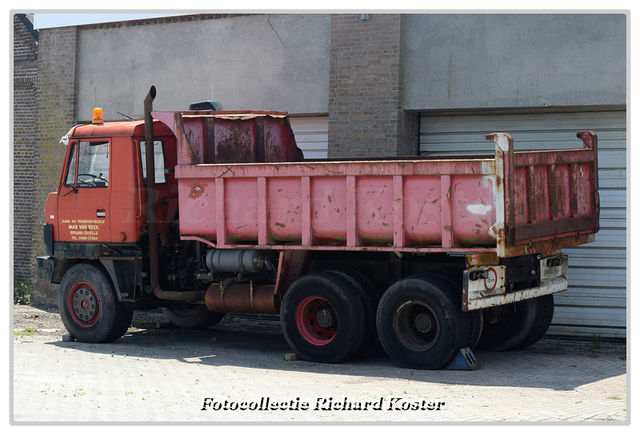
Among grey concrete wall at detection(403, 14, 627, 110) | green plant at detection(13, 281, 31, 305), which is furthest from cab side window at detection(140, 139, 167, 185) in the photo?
green plant at detection(13, 281, 31, 305)

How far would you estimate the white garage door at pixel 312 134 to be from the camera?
45.3 ft

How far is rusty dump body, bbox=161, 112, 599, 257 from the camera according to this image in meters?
8.48

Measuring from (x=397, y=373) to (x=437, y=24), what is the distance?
6185 mm

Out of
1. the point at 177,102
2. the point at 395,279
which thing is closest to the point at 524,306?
the point at 395,279

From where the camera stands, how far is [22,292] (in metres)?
16.8

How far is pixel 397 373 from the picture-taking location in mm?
8867

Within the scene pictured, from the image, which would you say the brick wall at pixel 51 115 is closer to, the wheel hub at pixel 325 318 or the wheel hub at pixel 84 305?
the wheel hub at pixel 84 305

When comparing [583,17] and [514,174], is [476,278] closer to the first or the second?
[514,174]

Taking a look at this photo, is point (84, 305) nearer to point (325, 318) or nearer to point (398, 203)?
point (325, 318)

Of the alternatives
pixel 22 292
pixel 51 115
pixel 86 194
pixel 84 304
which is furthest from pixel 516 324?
pixel 22 292

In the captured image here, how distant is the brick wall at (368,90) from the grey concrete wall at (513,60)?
0.26m

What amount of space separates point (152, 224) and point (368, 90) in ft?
14.5

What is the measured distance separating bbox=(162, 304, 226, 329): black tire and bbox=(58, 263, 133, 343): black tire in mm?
1497

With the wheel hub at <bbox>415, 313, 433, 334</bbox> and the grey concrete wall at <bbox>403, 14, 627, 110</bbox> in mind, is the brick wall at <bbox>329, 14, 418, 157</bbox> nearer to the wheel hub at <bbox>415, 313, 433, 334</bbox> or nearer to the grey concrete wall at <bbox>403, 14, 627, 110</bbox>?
the grey concrete wall at <bbox>403, 14, 627, 110</bbox>
